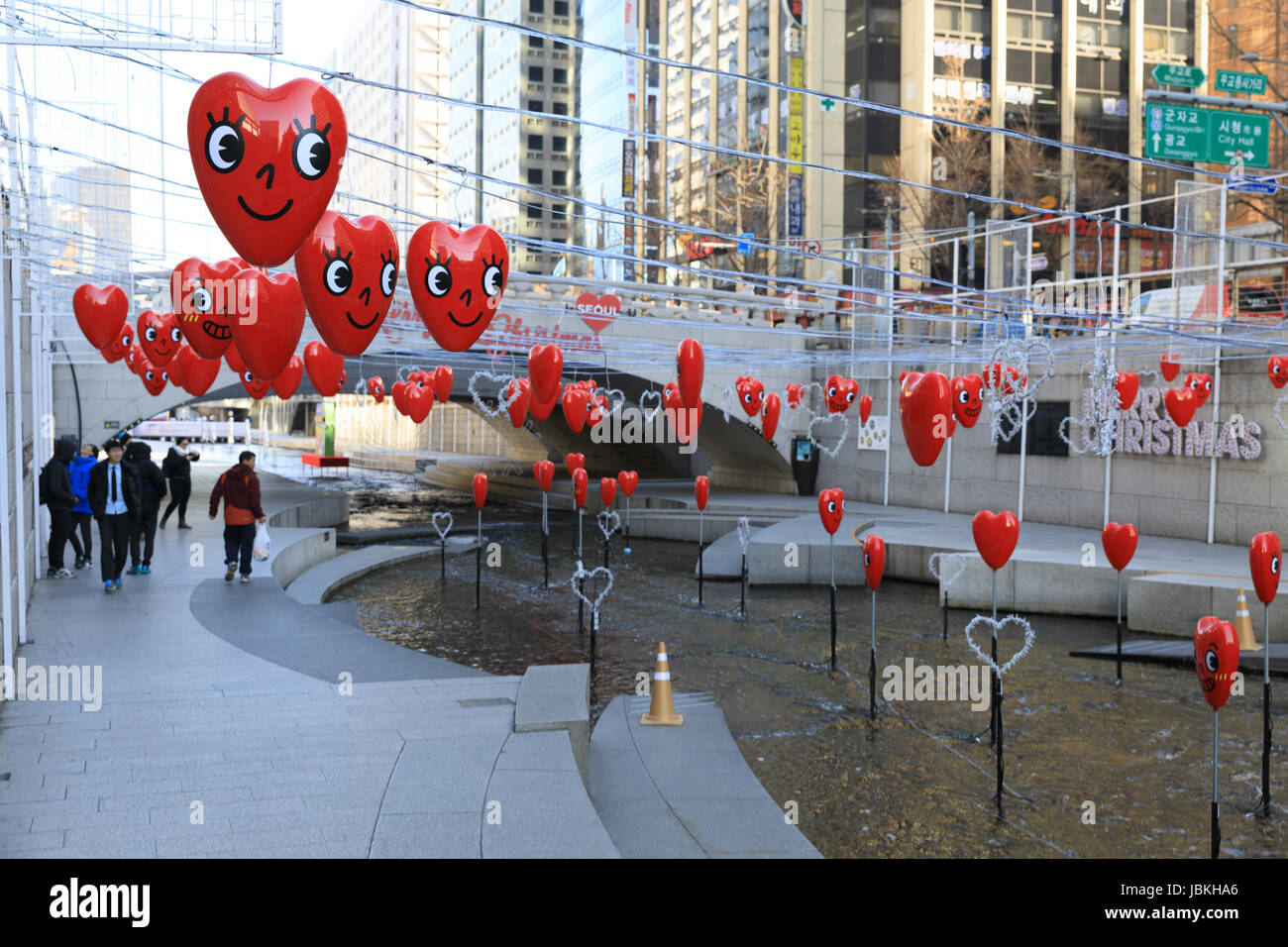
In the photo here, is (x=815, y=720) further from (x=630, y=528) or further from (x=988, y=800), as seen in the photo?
(x=630, y=528)

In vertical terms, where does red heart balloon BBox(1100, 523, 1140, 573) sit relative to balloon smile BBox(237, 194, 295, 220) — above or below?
below

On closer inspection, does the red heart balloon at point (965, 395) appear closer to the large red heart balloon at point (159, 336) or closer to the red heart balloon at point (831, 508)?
the red heart balloon at point (831, 508)

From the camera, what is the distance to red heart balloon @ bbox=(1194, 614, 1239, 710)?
7.29m

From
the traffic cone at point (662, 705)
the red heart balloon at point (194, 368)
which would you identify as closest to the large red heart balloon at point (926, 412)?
A: the traffic cone at point (662, 705)

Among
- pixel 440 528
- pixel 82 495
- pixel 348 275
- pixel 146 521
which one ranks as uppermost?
pixel 348 275

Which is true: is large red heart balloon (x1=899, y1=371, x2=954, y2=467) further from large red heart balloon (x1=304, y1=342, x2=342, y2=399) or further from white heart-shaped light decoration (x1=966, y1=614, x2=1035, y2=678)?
large red heart balloon (x1=304, y1=342, x2=342, y2=399)

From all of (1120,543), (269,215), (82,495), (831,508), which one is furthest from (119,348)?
(1120,543)

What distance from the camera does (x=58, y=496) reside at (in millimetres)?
13375

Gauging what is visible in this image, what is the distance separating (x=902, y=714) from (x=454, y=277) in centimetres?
682

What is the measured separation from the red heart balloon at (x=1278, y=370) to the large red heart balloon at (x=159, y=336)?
15372mm

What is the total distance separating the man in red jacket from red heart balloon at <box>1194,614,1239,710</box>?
10868 millimetres

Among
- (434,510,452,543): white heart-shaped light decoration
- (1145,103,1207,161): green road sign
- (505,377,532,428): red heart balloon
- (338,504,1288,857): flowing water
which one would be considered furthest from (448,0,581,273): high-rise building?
(338,504,1288,857): flowing water

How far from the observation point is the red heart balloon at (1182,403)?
17.8 metres

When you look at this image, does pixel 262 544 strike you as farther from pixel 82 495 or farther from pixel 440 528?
pixel 440 528
